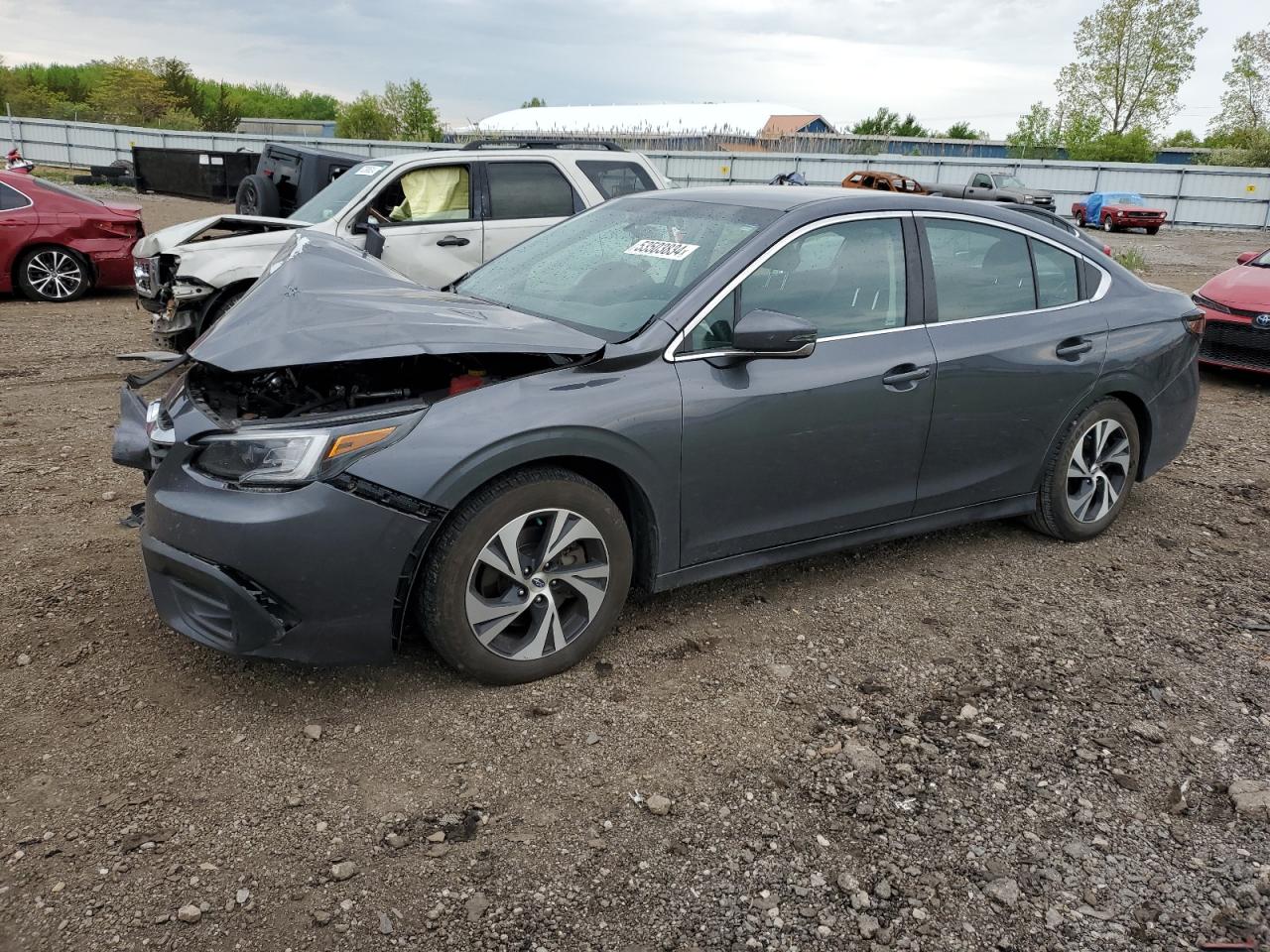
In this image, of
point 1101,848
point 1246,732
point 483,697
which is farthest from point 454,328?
A: point 1246,732

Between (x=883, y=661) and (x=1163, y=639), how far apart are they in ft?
4.07

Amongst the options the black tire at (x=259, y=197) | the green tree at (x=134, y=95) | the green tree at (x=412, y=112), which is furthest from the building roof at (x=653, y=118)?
the black tire at (x=259, y=197)

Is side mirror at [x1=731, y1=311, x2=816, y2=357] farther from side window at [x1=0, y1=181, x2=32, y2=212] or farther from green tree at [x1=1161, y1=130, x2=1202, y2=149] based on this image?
green tree at [x1=1161, y1=130, x2=1202, y2=149]

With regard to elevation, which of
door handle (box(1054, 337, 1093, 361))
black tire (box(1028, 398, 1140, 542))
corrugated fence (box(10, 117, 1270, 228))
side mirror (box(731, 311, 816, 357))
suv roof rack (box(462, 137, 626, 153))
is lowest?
black tire (box(1028, 398, 1140, 542))

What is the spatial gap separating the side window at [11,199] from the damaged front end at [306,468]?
363 inches

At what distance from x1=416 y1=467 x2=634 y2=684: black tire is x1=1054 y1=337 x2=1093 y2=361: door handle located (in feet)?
7.61

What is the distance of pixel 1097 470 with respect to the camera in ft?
16.1

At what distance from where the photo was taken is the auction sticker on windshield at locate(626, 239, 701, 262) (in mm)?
3914

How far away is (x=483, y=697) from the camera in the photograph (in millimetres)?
3387

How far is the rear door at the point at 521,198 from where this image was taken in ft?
26.9

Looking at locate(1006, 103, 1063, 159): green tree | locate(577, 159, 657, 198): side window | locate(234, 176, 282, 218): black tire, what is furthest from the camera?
locate(1006, 103, 1063, 159): green tree

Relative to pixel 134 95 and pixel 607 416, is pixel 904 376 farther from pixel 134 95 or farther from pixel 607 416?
pixel 134 95

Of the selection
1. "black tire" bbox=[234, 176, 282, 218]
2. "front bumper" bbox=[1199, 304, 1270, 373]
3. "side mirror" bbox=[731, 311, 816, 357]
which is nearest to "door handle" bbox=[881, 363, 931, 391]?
"side mirror" bbox=[731, 311, 816, 357]

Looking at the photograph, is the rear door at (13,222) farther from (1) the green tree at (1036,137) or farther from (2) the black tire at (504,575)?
(1) the green tree at (1036,137)
